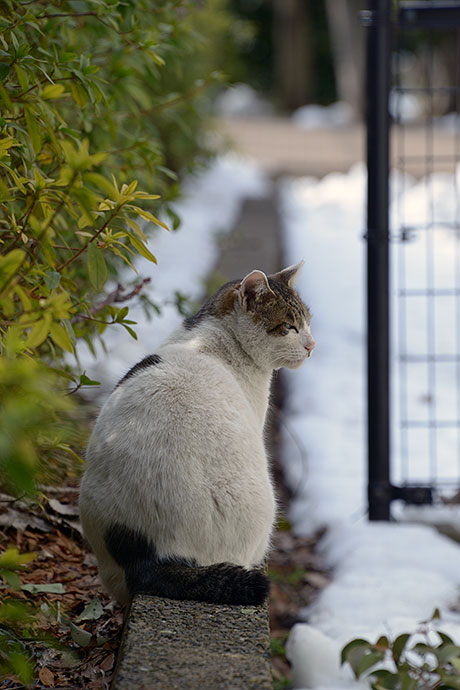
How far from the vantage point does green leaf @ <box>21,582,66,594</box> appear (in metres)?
1.97

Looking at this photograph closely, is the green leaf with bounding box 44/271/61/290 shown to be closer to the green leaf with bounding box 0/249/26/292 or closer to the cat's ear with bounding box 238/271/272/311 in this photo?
the green leaf with bounding box 0/249/26/292

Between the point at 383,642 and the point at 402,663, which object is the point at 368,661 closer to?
the point at 402,663

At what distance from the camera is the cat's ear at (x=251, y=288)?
6.59ft

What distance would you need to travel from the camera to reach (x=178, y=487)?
1.69 meters

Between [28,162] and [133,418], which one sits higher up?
[28,162]

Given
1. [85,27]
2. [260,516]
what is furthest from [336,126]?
[260,516]

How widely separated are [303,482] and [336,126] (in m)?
14.6

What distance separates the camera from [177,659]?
147 cm

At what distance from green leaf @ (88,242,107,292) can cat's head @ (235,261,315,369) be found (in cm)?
53

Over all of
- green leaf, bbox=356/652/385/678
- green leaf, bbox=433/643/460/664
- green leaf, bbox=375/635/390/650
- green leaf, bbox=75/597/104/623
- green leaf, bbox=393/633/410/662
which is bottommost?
green leaf, bbox=375/635/390/650

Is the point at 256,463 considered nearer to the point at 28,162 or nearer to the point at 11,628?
the point at 11,628

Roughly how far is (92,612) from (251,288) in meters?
0.80

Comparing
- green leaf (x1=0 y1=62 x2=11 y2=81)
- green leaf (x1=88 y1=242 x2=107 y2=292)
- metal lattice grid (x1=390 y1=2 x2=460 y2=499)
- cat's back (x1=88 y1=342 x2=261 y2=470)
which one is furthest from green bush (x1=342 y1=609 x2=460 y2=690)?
metal lattice grid (x1=390 y1=2 x2=460 y2=499)

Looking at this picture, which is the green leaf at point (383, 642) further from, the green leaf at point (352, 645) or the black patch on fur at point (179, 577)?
the black patch on fur at point (179, 577)
